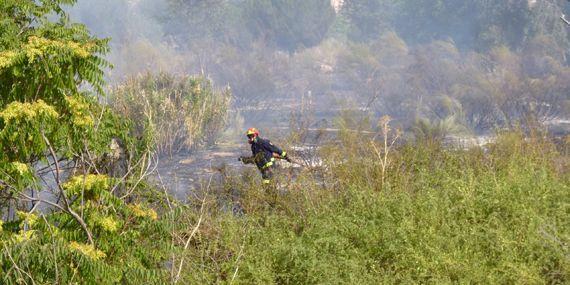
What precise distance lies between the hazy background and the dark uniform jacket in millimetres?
9390

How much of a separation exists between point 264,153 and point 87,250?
762 centimetres

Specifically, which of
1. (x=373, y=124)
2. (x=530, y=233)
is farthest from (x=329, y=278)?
(x=373, y=124)

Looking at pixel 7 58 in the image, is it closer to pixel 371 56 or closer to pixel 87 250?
pixel 87 250

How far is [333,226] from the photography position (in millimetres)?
9148

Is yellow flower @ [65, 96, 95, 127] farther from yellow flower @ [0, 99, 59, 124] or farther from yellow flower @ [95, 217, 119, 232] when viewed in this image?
yellow flower @ [95, 217, 119, 232]

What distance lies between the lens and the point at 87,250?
5211mm

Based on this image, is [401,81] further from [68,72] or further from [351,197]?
[68,72]

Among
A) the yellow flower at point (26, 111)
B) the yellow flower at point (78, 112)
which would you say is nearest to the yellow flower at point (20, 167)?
the yellow flower at point (26, 111)

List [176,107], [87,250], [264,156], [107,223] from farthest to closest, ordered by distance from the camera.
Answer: [176,107], [264,156], [107,223], [87,250]

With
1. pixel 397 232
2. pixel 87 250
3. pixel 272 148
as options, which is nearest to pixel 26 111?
pixel 87 250

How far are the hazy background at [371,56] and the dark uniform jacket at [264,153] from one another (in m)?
9.39

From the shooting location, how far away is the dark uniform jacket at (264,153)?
12680mm

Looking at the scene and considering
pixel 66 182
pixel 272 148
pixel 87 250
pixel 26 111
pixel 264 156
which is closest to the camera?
pixel 87 250

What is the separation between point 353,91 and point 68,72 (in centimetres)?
3978
